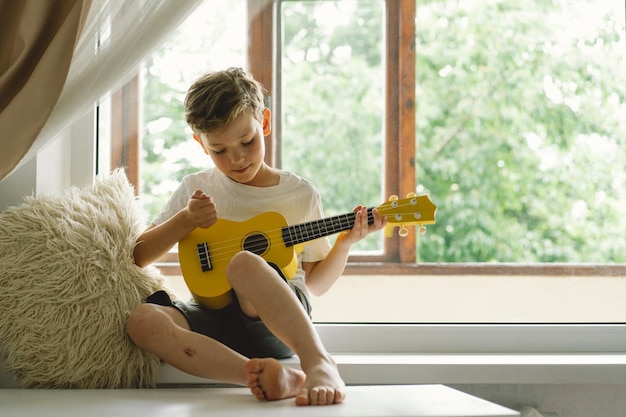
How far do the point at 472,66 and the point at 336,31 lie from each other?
1.30ft

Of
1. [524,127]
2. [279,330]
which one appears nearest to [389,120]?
[524,127]

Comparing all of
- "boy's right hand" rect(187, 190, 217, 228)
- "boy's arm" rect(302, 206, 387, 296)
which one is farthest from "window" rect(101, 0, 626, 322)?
"boy's right hand" rect(187, 190, 217, 228)

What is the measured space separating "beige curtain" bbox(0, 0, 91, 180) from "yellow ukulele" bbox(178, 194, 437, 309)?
405 mm

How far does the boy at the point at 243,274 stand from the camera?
52.0 inches

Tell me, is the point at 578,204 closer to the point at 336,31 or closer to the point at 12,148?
the point at 336,31

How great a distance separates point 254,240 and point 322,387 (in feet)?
1.54

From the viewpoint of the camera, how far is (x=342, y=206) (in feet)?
6.68

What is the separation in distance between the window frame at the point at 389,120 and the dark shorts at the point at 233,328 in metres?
0.44

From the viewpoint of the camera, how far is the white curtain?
1.55 metres

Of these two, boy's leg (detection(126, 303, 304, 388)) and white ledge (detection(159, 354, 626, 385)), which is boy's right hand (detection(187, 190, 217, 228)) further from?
white ledge (detection(159, 354, 626, 385))

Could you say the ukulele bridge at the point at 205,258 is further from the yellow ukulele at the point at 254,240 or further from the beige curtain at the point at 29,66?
the beige curtain at the point at 29,66

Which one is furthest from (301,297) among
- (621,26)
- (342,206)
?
(621,26)

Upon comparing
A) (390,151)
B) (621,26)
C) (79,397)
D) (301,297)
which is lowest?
(79,397)

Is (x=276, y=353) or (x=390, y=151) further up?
(x=390, y=151)
